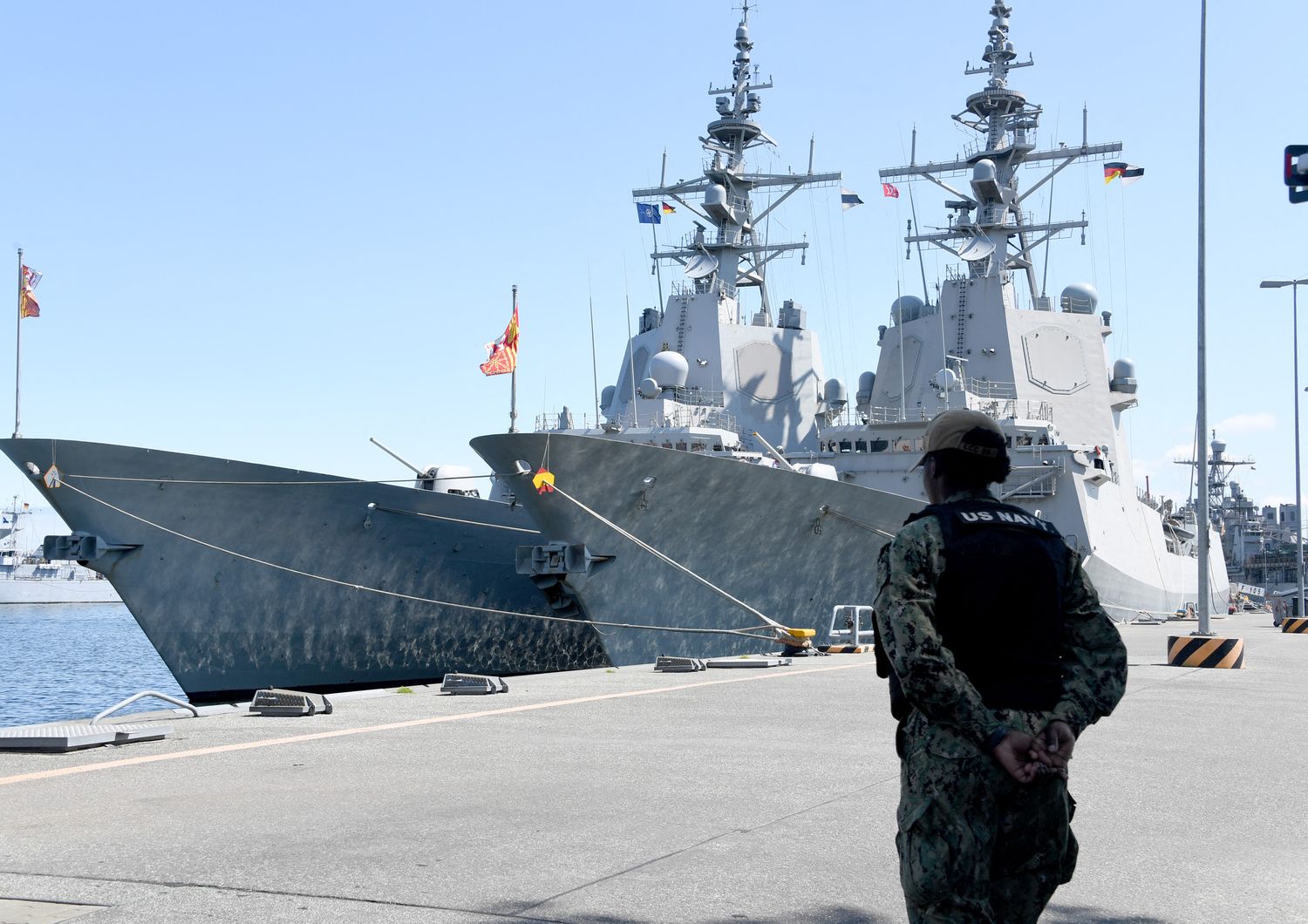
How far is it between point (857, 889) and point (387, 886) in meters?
1.37

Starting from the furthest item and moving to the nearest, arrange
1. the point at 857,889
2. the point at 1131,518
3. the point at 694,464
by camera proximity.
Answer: the point at 1131,518
the point at 694,464
the point at 857,889

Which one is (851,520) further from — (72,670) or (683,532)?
(72,670)

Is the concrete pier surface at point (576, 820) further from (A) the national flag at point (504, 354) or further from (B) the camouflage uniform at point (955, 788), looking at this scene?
(A) the national flag at point (504, 354)

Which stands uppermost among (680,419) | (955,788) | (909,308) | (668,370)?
(909,308)

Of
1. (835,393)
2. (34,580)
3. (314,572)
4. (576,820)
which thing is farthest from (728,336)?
(34,580)

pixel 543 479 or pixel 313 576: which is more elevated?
pixel 543 479

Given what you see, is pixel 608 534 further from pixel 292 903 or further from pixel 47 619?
pixel 47 619

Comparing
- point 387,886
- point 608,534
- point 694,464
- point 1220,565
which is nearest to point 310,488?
point 608,534

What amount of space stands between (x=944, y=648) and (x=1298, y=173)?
769 centimetres

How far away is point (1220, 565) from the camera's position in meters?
43.8

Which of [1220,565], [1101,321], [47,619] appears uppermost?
[1101,321]

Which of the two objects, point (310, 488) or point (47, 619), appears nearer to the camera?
point (310, 488)

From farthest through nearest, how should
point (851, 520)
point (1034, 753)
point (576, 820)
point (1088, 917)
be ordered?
1. point (851, 520)
2. point (576, 820)
3. point (1088, 917)
4. point (1034, 753)

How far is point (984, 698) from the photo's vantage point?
246 cm
